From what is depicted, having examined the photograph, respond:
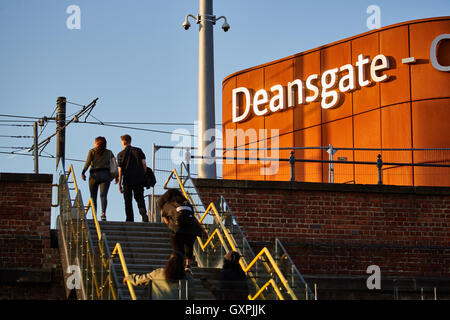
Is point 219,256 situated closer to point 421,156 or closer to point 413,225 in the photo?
point 413,225

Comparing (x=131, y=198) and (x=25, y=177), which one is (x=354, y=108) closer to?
(x=131, y=198)

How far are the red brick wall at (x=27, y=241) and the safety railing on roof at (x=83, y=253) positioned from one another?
1.25 feet

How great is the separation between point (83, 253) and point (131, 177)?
2.70m

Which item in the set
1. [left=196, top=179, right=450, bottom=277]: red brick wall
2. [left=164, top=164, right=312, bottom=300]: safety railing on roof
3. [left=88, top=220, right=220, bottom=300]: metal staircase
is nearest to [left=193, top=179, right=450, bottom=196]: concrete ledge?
[left=196, top=179, right=450, bottom=277]: red brick wall

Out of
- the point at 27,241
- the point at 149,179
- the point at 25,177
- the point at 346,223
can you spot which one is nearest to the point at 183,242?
the point at 149,179

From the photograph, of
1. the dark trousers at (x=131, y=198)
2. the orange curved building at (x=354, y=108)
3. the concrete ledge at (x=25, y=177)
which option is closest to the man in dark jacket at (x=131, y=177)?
the dark trousers at (x=131, y=198)

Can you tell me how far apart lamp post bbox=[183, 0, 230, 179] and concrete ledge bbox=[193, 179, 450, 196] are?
3.47ft

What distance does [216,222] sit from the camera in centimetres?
1600

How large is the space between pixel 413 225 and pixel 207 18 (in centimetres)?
654

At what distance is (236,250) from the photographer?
15.1 m

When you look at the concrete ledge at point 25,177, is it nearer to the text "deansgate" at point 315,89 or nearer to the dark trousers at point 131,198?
the dark trousers at point 131,198

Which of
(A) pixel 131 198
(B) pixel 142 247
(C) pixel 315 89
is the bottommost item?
(B) pixel 142 247

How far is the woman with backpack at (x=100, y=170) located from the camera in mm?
16953

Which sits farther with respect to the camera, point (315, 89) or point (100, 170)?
point (315, 89)
